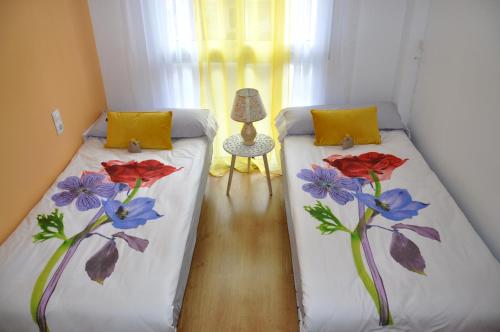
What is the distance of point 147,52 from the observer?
3068 millimetres

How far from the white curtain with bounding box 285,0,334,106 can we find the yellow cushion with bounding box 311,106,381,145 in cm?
42

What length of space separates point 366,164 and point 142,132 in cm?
151

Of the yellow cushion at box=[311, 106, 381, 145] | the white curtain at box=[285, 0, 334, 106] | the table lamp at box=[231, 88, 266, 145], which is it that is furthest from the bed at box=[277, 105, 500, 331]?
the white curtain at box=[285, 0, 334, 106]

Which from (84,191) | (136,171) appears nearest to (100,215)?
(84,191)

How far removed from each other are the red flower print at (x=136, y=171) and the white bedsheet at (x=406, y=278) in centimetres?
85

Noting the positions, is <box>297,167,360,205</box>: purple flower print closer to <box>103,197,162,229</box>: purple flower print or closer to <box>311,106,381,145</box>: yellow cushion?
<box>311,106,381,145</box>: yellow cushion

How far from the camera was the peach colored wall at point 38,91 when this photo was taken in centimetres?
212

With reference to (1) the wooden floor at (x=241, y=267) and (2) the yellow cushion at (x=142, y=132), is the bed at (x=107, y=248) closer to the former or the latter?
(2) the yellow cushion at (x=142, y=132)

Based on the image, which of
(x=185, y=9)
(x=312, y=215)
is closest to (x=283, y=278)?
(x=312, y=215)

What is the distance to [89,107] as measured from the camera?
9.95ft

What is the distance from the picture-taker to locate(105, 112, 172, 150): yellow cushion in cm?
280

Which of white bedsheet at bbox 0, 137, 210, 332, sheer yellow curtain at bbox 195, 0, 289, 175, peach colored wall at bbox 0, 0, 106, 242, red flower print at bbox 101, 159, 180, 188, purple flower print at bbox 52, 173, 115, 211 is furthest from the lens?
sheer yellow curtain at bbox 195, 0, 289, 175

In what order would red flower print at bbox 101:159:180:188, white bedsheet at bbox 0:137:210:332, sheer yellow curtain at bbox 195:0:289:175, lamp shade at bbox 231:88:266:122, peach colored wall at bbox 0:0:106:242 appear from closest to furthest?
1. white bedsheet at bbox 0:137:210:332
2. peach colored wall at bbox 0:0:106:242
3. red flower print at bbox 101:159:180:188
4. lamp shade at bbox 231:88:266:122
5. sheer yellow curtain at bbox 195:0:289:175

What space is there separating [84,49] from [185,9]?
782 millimetres
